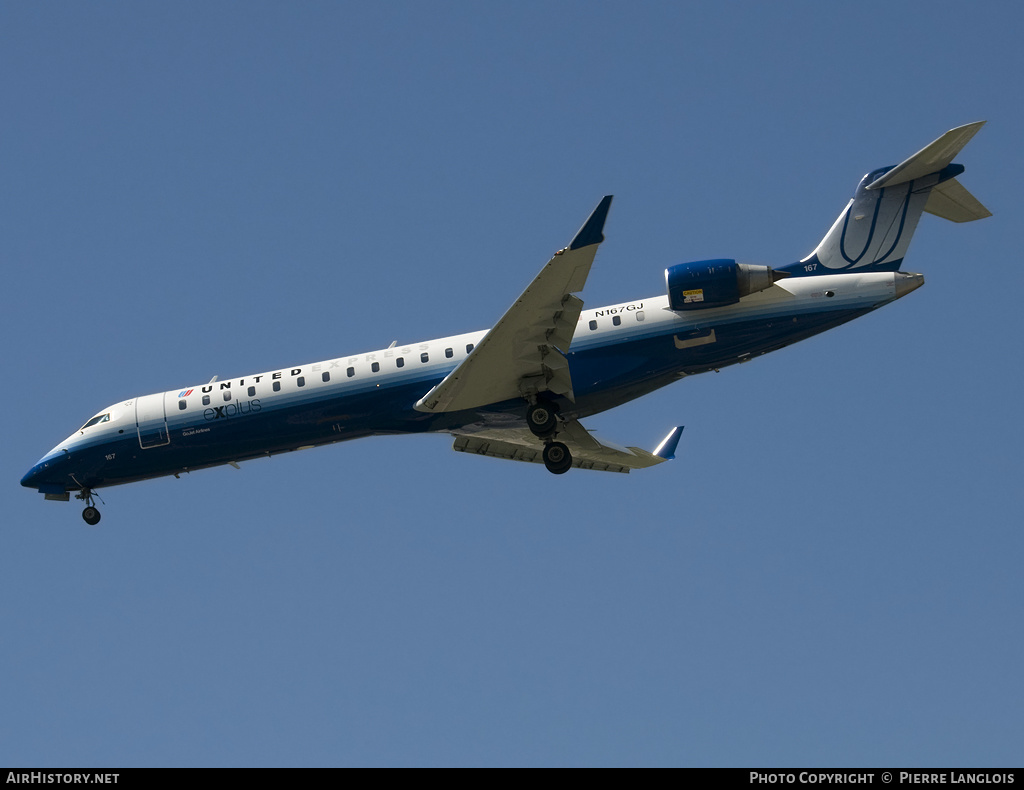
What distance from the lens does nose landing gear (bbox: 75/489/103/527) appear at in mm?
31016

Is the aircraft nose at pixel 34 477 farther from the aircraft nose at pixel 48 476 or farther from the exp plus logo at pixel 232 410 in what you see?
the exp plus logo at pixel 232 410

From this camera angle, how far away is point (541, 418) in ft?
94.6

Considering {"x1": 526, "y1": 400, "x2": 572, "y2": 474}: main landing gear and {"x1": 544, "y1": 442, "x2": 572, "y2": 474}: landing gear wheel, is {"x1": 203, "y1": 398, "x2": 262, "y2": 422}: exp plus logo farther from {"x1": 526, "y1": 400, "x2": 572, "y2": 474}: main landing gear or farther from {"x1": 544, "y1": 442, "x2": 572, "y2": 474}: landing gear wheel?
{"x1": 544, "y1": 442, "x2": 572, "y2": 474}: landing gear wheel

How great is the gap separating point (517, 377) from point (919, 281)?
31.4ft

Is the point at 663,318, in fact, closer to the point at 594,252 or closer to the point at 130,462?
the point at 594,252

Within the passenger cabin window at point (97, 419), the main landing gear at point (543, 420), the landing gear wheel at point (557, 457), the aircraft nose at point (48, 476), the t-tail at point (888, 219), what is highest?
the t-tail at point (888, 219)

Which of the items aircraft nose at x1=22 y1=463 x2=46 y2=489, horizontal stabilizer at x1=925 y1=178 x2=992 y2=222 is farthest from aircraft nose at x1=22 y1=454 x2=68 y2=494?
horizontal stabilizer at x1=925 y1=178 x2=992 y2=222

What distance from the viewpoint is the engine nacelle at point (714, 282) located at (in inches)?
1090

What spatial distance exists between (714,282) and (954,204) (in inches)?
244

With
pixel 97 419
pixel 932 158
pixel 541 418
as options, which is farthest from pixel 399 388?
pixel 932 158

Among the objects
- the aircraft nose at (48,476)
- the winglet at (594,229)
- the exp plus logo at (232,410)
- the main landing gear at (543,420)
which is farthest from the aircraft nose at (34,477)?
the winglet at (594,229)
